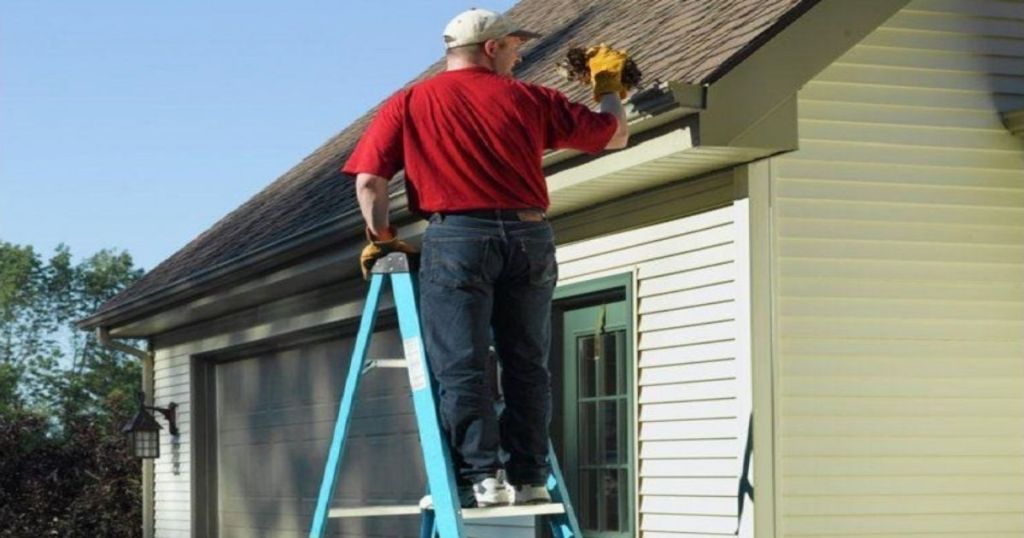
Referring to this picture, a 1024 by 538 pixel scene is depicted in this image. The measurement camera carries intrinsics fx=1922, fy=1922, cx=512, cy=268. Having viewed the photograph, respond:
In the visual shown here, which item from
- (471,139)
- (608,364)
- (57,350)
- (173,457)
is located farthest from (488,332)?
(57,350)

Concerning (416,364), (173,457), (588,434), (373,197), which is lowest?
(173,457)

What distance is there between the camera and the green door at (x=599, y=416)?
31.8 feet

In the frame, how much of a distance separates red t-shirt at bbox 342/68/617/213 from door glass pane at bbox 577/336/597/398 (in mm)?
4207

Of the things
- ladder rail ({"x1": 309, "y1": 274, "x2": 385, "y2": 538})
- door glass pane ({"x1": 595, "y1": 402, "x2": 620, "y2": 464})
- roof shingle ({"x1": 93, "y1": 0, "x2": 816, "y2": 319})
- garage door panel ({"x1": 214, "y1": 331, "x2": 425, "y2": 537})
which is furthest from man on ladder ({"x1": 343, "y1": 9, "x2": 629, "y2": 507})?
garage door panel ({"x1": 214, "y1": 331, "x2": 425, "y2": 537})

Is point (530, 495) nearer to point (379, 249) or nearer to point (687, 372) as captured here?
point (379, 249)

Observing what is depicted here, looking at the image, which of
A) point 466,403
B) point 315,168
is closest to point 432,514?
point 466,403

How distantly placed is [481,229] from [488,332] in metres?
0.31

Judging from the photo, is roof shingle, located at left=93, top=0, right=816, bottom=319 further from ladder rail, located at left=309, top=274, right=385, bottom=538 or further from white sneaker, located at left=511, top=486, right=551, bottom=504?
white sneaker, located at left=511, top=486, right=551, bottom=504

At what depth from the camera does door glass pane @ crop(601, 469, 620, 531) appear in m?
9.79

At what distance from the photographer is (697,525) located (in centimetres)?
898

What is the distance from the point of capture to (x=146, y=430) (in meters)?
16.8

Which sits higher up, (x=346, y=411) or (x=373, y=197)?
(x=373, y=197)

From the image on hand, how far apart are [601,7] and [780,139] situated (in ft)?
14.1

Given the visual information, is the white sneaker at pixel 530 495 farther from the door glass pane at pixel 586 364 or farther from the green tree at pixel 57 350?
the green tree at pixel 57 350
